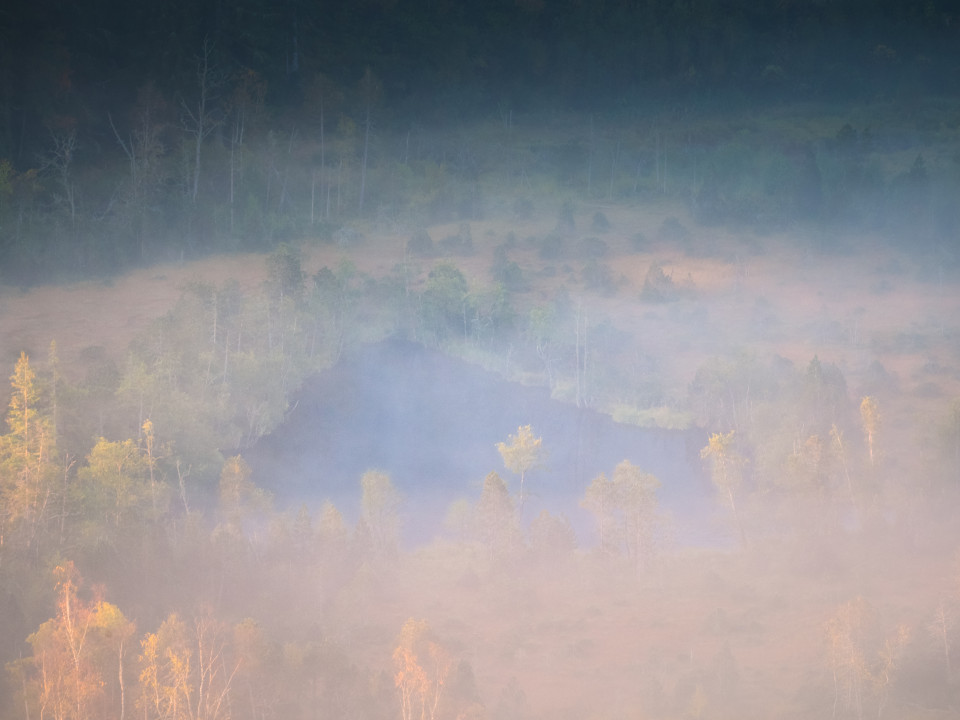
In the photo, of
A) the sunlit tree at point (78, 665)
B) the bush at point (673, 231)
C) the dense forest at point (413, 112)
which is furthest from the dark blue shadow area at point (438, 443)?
the bush at point (673, 231)

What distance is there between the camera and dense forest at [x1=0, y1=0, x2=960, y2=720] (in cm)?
2948

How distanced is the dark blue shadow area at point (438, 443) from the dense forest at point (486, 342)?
0.98 feet

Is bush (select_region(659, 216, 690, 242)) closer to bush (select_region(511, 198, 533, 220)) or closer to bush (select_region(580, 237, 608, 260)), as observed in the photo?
bush (select_region(580, 237, 608, 260))

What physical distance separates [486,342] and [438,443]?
233 inches

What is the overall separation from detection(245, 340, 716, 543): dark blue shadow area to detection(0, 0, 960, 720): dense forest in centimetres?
30

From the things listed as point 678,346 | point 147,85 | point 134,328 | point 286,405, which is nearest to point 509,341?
point 678,346

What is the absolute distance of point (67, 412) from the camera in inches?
1394

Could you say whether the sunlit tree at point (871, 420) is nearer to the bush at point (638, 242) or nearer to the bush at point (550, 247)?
the bush at point (550, 247)

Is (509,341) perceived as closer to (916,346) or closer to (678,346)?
(678,346)

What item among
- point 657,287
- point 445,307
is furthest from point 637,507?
point 657,287

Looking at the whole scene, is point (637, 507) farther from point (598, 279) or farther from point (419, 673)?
point (598, 279)

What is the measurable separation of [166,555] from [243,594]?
7.45ft

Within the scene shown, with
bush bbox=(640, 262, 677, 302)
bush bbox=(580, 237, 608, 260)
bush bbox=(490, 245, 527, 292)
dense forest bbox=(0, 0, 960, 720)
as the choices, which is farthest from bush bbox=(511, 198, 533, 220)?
bush bbox=(640, 262, 677, 302)

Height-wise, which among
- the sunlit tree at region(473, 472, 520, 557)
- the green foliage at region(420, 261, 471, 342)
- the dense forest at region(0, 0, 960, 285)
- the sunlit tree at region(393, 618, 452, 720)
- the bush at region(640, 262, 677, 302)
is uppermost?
the dense forest at region(0, 0, 960, 285)
